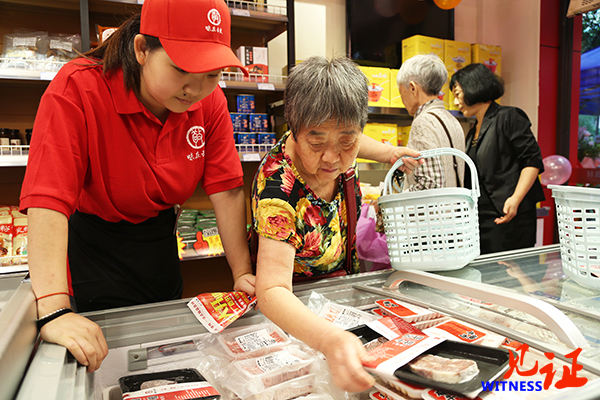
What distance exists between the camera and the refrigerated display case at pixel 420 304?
2.26ft

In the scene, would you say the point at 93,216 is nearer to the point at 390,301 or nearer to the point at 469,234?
the point at 390,301

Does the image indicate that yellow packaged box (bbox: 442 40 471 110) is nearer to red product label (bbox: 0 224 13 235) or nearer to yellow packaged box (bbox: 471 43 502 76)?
yellow packaged box (bbox: 471 43 502 76)

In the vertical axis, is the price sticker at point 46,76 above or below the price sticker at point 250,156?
above

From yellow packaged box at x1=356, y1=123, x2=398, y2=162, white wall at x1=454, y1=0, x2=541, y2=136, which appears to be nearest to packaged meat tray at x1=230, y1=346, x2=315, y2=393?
yellow packaged box at x1=356, y1=123, x2=398, y2=162

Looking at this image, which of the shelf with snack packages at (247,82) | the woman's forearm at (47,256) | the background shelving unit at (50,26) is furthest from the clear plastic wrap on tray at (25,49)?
the woman's forearm at (47,256)

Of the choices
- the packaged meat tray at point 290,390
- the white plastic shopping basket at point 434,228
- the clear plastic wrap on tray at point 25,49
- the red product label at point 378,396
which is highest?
the clear plastic wrap on tray at point 25,49

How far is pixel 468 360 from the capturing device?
32.2 inches

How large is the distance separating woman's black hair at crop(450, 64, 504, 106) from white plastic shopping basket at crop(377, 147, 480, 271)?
1.89 meters

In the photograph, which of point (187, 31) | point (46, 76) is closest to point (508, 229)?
point (187, 31)

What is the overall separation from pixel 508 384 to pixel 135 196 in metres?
1.17

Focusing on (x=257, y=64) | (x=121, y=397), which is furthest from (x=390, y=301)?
(x=257, y=64)

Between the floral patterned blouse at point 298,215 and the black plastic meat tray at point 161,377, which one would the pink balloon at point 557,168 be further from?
the black plastic meat tray at point 161,377

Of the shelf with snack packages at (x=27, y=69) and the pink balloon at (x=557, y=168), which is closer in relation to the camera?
the shelf with snack packages at (x=27, y=69)

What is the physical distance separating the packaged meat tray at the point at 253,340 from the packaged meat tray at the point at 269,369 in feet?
0.10
